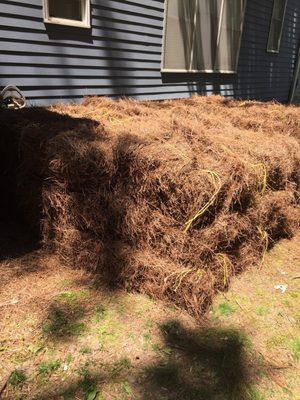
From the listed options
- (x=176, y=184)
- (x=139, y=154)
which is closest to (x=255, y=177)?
(x=176, y=184)

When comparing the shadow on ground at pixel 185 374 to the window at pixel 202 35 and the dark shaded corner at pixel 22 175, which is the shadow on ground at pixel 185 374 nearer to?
the dark shaded corner at pixel 22 175

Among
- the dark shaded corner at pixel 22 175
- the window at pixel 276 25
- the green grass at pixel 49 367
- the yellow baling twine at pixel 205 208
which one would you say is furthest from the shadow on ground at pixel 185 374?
the window at pixel 276 25

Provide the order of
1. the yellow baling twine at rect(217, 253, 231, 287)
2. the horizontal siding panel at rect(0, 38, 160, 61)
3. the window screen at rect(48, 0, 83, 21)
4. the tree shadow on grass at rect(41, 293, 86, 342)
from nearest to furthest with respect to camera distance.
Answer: the tree shadow on grass at rect(41, 293, 86, 342) < the yellow baling twine at rect(217, 253, 231, 287) < the horizontal siding panel at rect(0, 38, 160, 61) < the window screen at rect(48, 0, 83, 21)

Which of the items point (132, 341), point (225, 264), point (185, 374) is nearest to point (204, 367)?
point (185, 374)

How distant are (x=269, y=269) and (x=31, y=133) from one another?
2.58 meters

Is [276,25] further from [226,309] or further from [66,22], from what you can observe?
[226,309]

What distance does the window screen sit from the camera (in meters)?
4.94

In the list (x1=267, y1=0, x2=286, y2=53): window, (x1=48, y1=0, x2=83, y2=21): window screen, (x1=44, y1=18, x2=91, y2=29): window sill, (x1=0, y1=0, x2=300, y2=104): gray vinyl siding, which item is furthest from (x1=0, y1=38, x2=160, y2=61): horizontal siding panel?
(x1=267, y1=0, x2=286, y2=53): window

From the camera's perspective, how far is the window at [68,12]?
4838mm

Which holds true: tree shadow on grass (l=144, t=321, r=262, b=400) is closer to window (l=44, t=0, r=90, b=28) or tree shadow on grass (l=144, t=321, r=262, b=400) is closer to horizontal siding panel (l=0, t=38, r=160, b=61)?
horizontal siding panel (l=0, t=38, r=160, b=61)

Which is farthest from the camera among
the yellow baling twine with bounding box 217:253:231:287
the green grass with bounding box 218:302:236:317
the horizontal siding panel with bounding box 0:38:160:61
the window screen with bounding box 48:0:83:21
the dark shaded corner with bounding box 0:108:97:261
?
the window screen with bounding box 48:0:83:21

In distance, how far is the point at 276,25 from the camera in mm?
11117

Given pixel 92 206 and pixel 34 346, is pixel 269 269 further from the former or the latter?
pixel 34 346

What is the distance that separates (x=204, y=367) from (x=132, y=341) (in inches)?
19.8
